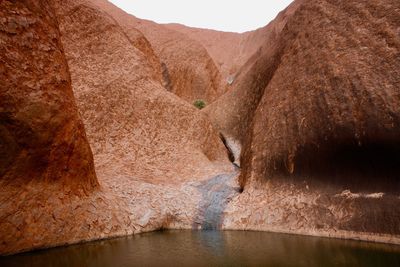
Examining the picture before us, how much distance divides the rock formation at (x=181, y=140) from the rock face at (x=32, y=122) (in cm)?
3

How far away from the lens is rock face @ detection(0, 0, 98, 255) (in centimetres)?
837

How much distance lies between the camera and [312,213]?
10.2 meters

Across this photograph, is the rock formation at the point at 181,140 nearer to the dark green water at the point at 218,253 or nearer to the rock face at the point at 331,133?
the rock face at the point at 331,133

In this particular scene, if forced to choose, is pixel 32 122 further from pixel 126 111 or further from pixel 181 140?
pixel 181 140

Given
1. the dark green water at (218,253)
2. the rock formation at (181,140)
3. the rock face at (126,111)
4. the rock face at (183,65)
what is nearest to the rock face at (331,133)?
the rock formation at (181,140)

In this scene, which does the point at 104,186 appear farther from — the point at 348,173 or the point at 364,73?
the point at 364,73

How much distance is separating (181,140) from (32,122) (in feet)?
25.8

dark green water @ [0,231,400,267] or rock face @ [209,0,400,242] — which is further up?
rock face @ [209,0,400,242]

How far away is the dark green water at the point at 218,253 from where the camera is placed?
7301 mm

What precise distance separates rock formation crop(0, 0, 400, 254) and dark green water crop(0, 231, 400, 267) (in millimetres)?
728

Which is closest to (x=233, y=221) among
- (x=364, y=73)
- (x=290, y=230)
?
(x=290, y=230)

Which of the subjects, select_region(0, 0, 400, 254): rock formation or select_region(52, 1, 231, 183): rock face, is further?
select_region(52, 1, 231, 183): rock face

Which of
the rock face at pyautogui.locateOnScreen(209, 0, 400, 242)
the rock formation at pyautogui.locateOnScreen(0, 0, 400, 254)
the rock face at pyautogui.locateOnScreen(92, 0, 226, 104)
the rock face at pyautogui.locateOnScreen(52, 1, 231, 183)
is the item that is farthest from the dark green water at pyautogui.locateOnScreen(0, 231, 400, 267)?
the rock face at pyautogui.locateOnScreen(92, 0, 226, 104)

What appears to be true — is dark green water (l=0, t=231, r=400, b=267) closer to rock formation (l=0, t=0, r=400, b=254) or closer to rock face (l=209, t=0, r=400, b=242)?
rock formation (l=0, t=0, r=400, b=254)
